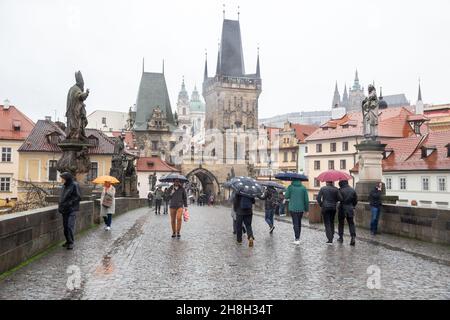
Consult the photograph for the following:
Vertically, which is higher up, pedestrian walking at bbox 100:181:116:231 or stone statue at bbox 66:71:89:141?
stone statue at bbox 66:71:89:141

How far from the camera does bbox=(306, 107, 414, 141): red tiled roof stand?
189 feet

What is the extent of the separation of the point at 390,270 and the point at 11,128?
179 feet

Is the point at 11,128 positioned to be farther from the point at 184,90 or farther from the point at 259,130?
the point at 184,90

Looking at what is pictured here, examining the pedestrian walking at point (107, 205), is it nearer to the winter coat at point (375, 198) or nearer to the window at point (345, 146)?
the winter coat at point (375, 198)

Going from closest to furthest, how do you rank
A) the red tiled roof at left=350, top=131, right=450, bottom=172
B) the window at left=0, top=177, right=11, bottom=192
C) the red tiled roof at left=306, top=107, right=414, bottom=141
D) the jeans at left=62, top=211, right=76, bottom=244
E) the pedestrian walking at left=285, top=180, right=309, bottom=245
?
the jeans at left=62, top=211, right=76, bottom=244
the pedestrian walking at left=285, top=180, right=309, bottom=245
the red tiled roof at left=350, top=131, right=450, bottom=172
the window at left=0, top=177, right=11, bottom=192
the red tiled roof at left=306, top=107, right=414, bottom=141

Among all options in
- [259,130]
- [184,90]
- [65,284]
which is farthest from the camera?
[184,90]

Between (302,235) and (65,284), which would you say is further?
(302,235)

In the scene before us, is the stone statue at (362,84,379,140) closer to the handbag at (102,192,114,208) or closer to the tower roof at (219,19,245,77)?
the handbag at (102,192,114,208)

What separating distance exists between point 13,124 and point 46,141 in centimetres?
506

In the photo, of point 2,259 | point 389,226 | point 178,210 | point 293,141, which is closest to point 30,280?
point 2,259

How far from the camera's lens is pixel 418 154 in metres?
42.8

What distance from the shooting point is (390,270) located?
884 cm

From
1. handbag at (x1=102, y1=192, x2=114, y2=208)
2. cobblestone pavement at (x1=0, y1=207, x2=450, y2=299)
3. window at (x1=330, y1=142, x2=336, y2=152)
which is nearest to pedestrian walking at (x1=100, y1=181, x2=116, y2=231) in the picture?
handbag at (x1=102, y1=192, x2=114, y2=208)

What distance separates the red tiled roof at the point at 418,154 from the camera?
132 ft
